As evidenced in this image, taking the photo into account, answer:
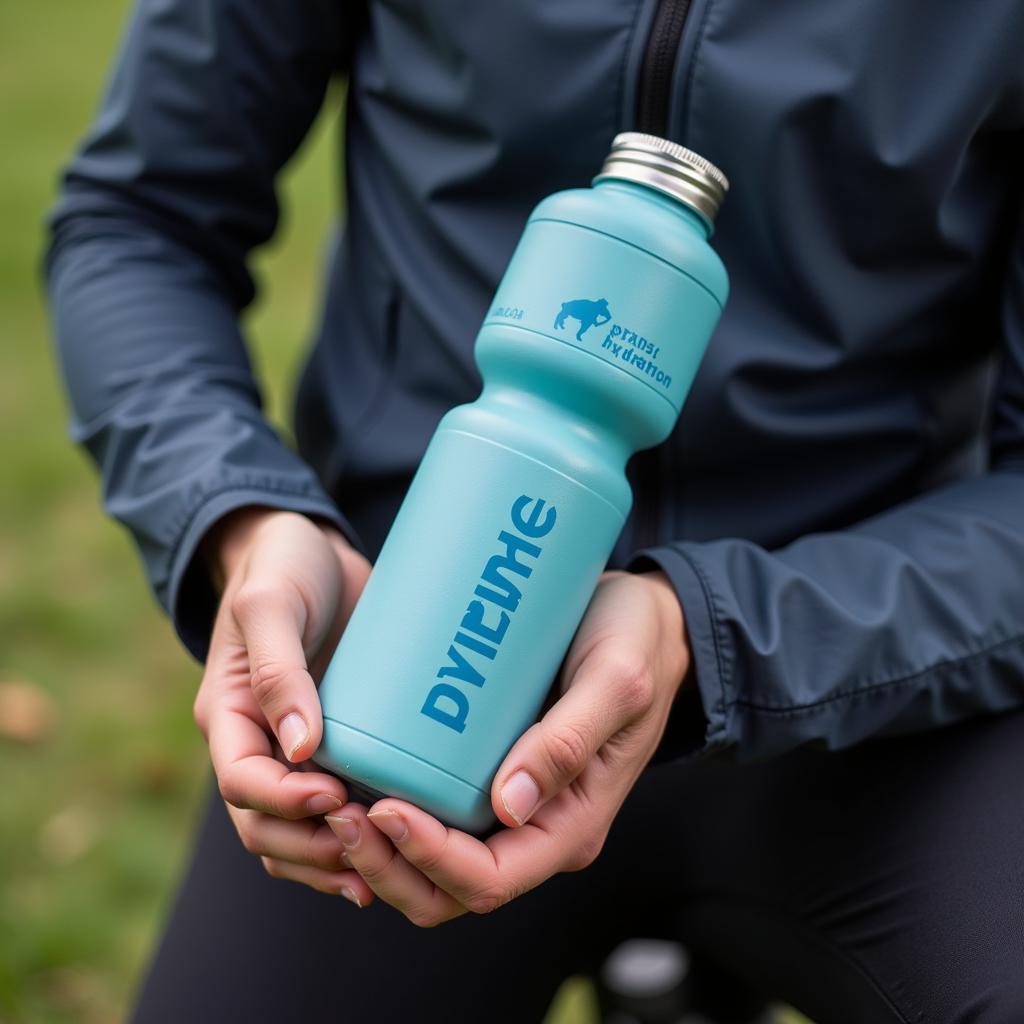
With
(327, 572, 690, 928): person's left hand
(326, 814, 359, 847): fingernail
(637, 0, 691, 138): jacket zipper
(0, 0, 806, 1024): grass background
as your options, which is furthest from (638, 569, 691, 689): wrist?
(0, 0, 806, 1024): grass background

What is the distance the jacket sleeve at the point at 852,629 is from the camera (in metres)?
0.89

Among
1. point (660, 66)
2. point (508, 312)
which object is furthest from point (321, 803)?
point (660, 66)

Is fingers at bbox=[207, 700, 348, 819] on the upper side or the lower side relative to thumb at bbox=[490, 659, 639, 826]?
lower

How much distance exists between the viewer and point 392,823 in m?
0.76

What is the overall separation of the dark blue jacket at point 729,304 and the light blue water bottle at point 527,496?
0.44 ft

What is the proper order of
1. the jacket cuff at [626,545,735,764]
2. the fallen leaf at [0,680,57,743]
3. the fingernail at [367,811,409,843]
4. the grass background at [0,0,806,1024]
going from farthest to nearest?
the fallen leaf at [0,680,57,743] → the grass background at [0,0,806,1024] → the jacket cuff at [626,545,735,764] → the fingernail at [367,811,409,843]

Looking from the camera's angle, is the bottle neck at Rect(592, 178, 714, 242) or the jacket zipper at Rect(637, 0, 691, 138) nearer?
the bottle neck at Rect(592, 178, 714, 242)

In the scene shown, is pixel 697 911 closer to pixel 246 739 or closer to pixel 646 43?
pixel 246 739

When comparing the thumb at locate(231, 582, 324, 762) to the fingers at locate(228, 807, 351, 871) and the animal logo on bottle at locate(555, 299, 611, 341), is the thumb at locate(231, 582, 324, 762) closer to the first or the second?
the fingers at locate(228, 807, 351, 871)

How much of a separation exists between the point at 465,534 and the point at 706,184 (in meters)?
0.28

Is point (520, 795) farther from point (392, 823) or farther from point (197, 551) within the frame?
point (197, 551)

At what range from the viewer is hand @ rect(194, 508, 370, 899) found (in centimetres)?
79

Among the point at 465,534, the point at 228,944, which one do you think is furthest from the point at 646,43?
the point at 228,944

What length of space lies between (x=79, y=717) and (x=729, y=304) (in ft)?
4.73
